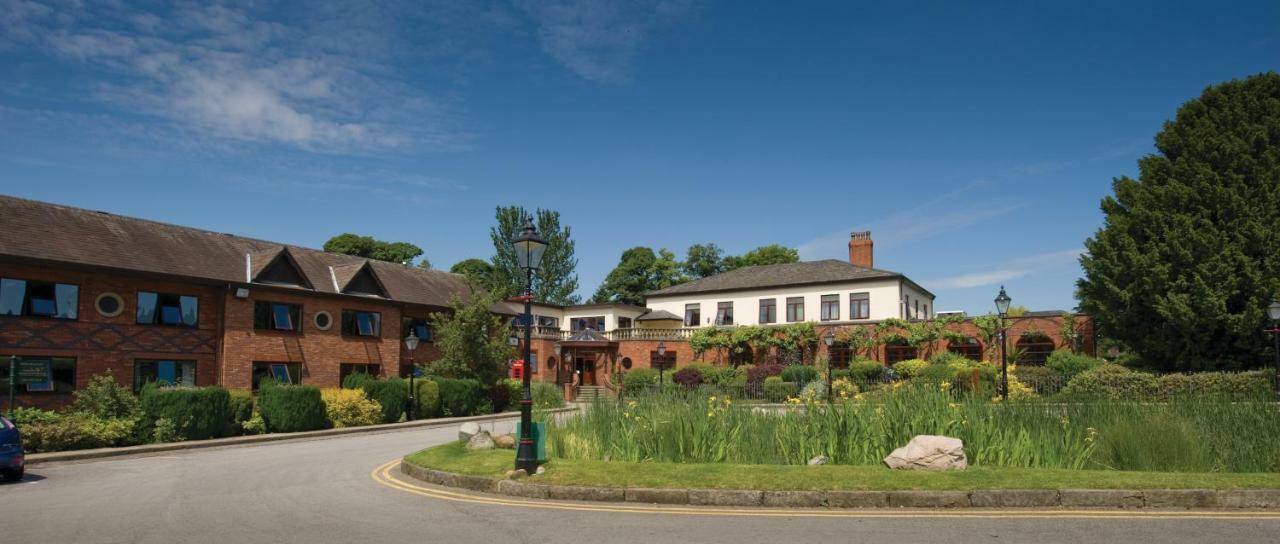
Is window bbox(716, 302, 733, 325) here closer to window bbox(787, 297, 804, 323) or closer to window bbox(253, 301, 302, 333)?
window bbox(787, 297, 804, 323)

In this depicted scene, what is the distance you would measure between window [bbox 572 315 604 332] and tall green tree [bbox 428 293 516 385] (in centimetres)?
2176

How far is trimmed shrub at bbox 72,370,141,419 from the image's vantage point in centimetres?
2158

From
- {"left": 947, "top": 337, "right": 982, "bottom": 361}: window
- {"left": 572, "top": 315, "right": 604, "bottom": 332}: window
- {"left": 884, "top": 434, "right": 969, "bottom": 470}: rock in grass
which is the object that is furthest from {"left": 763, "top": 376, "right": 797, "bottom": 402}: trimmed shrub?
{"left": 884, "top": 434, "right": 969, "bottom": 470}: rock in grass

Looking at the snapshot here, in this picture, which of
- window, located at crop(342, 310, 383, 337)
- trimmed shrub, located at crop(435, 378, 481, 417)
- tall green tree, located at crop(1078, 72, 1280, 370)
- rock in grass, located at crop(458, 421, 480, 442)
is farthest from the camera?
window, located at crop(342, 310, 383, 337)

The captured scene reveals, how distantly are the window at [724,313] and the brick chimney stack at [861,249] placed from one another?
30.2 ft

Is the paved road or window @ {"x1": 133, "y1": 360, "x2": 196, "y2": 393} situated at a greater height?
window @ {"x1": 133, "y1": 360, "x2": 196, "y2": 393}

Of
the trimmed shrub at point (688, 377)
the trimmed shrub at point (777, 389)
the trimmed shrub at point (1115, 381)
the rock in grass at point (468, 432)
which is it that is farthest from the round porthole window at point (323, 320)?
the trimmed shrub at point (1115, 381)

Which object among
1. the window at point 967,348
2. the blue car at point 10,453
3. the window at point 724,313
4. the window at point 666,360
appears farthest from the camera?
the window at point 724,313

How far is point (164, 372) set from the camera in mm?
28656

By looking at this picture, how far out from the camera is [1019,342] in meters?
44.0

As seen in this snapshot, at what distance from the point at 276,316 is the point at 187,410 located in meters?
10.3

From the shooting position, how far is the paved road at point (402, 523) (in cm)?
865

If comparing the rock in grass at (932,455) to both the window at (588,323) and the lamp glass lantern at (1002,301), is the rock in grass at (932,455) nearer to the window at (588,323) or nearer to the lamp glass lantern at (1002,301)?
the lamp glass lantern at (1002,301)

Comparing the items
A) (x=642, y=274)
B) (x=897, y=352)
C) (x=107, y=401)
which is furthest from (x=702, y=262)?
(x=107, y=401)
